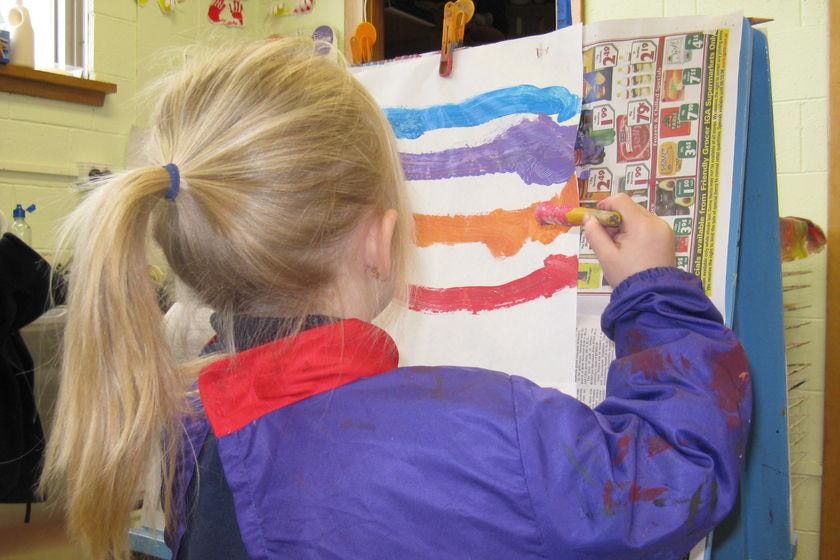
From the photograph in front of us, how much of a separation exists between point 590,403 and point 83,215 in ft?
2.11

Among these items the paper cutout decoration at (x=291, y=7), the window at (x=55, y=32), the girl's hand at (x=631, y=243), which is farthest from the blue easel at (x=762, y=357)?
the window at (x=55, y=32)

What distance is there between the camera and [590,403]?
926 mm

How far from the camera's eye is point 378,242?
0.69 metres

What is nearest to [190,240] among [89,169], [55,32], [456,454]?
[456,454]

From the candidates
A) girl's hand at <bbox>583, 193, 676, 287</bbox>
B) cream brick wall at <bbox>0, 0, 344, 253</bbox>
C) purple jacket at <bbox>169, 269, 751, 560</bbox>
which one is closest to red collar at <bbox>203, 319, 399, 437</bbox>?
purple jacket at <bbox>169, 269, 751, 560</bbox>

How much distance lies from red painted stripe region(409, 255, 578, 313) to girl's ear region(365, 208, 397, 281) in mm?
358

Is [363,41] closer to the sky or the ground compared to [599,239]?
closer to the sky

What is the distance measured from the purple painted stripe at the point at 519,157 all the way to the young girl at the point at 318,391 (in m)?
0.33

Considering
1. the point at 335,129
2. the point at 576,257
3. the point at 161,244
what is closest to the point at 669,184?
the point at 576,257

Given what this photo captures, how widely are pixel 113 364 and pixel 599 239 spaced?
1.62 feet

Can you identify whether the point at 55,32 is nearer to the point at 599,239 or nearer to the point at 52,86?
the point at 52,86

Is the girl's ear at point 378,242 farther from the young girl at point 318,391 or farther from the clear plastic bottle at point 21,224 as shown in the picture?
the clear plastic bottle at point 21,224

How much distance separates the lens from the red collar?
0.57 metres

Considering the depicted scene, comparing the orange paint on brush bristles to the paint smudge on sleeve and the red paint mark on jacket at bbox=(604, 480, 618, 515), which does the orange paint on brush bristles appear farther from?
the red paint mark on jacket at bbox=(604, 480, 618, 515)
